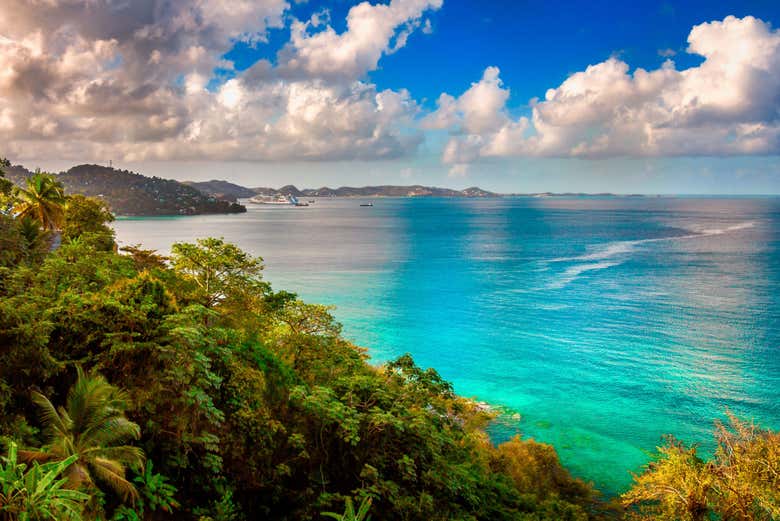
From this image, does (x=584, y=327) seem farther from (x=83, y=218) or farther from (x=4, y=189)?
(x=4, y=189)

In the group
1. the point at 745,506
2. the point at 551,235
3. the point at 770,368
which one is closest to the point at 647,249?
the point at 551,235

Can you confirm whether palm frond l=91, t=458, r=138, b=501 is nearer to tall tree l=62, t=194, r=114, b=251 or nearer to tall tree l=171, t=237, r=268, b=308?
tall tree l=171, t=237, r=268, b=308

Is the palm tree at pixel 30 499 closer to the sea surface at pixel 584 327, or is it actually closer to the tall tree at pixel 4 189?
the sea surface at pixel 584 327

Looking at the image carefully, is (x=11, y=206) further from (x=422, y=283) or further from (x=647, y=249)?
(x=647, y=249)

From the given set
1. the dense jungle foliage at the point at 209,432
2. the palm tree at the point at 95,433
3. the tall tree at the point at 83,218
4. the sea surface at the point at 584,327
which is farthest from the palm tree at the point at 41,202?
the palm tree at the point at 95,433

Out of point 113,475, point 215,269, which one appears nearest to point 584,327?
point 215,269
